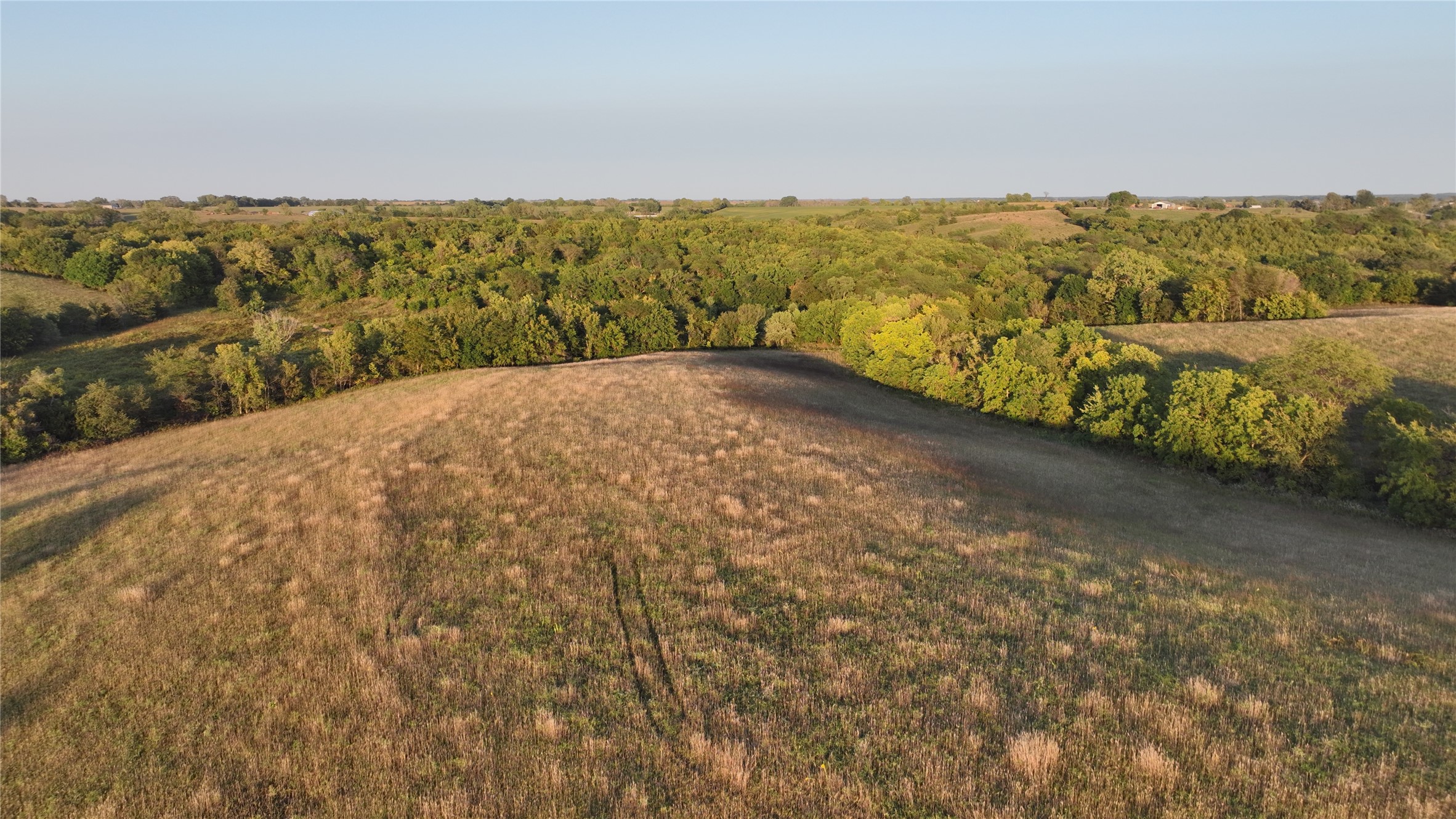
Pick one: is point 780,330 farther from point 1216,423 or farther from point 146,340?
point 146,340

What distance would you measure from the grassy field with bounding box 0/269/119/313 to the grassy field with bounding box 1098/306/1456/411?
97351 mm

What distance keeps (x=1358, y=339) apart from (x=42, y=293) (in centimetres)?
11813

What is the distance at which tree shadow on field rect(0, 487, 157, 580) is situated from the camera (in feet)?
51.6

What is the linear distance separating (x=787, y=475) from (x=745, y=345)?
49740mm

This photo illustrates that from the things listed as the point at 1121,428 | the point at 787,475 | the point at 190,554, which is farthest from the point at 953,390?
the point at 190,554

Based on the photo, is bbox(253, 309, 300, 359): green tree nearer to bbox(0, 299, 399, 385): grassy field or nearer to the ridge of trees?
the ridge of trees

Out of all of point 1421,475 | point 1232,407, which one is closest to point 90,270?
point 1232,407

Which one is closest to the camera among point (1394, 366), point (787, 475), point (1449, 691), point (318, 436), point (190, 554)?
point (1449, 691)

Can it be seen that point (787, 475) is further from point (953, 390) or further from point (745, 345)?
point (745, 345)

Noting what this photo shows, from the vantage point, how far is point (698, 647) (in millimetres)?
9875

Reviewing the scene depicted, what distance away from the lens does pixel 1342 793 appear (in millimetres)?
6246

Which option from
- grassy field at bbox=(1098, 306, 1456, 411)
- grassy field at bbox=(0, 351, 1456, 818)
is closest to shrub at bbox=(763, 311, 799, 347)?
grassy field at bbox=(1098, 306, 1456, 411)

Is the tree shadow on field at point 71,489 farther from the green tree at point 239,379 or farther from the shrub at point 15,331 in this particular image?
the shrub at point 15,331

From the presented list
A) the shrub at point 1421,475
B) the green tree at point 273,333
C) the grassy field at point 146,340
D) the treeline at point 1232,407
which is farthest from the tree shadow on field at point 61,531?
the shrub at point 1421,475
